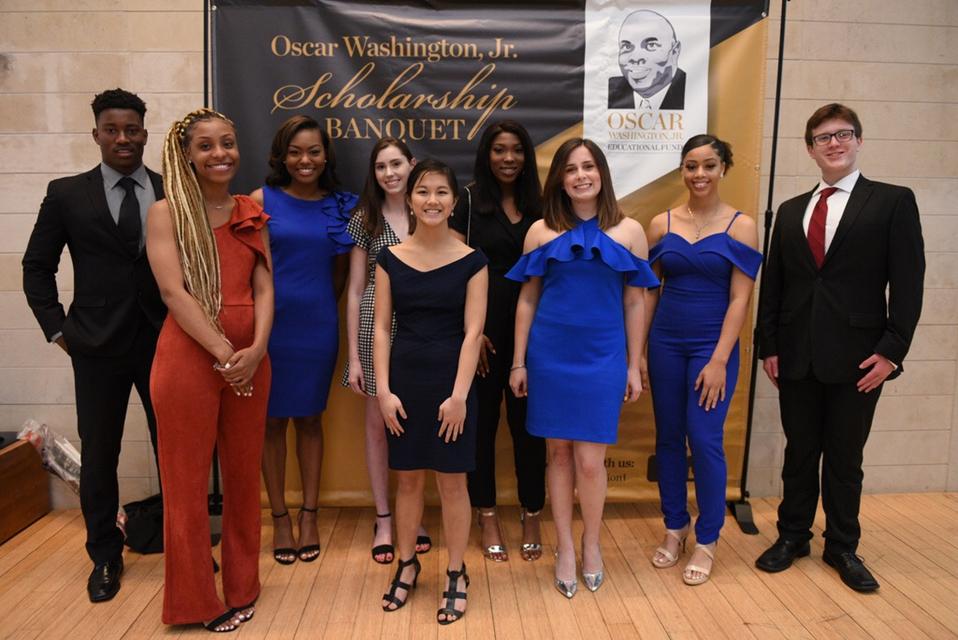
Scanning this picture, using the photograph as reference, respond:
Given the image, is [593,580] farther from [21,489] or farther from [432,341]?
[21,489]

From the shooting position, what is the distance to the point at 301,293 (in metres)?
2.91

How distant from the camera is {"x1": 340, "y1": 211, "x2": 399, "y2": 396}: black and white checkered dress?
287cm

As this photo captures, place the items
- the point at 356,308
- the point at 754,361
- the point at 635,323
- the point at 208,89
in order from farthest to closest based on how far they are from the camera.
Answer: the point at 754,361, the point at 208,89, the point at 356,308, the point at 635,323

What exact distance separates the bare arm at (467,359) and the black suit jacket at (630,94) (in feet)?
4.61

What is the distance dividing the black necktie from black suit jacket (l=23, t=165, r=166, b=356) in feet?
0.07

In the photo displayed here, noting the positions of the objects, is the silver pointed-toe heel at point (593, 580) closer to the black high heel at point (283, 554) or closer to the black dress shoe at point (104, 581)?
the black high heel at point (283, 554)

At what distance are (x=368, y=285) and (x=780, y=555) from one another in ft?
6.74

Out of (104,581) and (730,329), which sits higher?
(730,329)

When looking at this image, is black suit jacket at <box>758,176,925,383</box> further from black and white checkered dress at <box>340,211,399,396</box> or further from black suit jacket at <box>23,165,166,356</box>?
black suit jacket at <box>23,165,166,356</box>

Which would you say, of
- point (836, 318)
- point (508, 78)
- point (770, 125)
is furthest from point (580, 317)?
point (770, 125)

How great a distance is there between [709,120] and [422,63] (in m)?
1.41

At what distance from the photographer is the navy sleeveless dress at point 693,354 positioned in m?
2.74

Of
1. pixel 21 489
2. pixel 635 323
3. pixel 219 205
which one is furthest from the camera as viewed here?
pixel 21 489

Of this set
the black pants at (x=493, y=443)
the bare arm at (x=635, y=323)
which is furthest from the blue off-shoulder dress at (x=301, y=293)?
the bare arm at (x=635, y=323)
